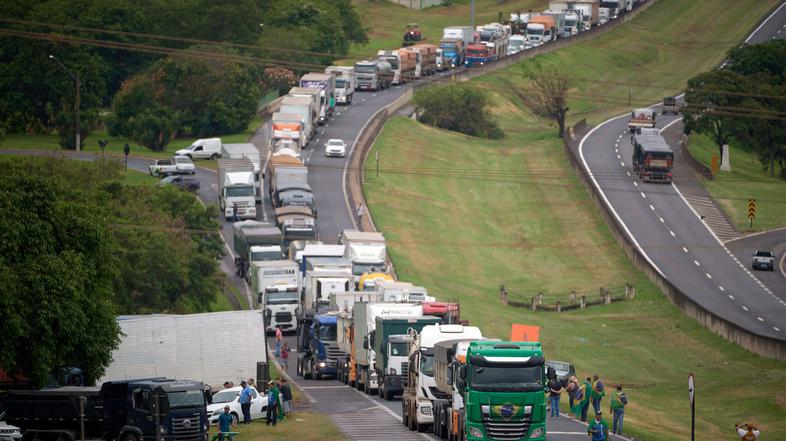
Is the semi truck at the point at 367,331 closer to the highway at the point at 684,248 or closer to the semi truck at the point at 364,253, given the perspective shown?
the semi truck at the point at 364,253

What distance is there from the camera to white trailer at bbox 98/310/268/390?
54156mm

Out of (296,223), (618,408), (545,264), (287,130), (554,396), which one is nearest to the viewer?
(618,408)

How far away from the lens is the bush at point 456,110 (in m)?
152

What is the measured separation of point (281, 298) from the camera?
80938mm

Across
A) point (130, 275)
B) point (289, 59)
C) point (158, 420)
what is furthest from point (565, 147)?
point (158, 420)

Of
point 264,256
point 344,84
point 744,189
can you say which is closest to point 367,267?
point 264,256

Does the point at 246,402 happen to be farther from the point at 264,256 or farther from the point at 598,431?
the point at 264,256

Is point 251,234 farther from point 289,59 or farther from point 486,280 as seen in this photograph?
point 289,59

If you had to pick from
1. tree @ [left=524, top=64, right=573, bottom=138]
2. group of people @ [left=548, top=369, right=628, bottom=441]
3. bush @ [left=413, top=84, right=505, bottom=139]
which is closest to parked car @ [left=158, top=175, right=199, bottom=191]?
bush @ [left=413, top=84, right=505, bottom=139]

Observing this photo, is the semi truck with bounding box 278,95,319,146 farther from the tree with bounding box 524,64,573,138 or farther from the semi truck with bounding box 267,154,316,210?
the tree with bounding box 524,64,573,138

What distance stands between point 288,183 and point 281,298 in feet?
86.4

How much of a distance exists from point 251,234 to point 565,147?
175ft

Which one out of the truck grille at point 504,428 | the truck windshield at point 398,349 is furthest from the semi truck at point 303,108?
the truck grille at point 504,428

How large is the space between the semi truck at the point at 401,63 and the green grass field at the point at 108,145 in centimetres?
2976
